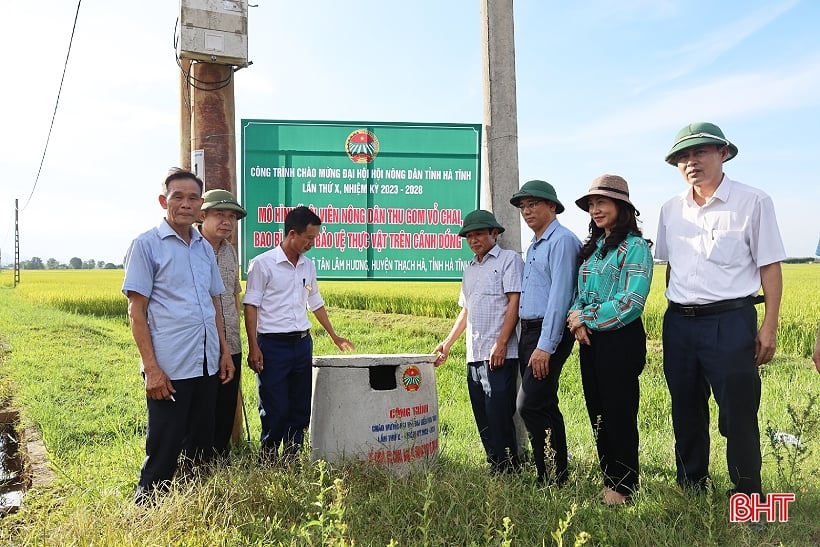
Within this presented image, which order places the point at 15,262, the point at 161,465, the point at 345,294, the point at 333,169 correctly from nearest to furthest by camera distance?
1. the point at 161,465
2. the point at 333,169
3. the point at 345,294
4. the point at 15,262

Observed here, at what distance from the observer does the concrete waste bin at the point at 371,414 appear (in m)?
3.35

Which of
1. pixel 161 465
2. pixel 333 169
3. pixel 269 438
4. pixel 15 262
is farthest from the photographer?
pixel 15 262

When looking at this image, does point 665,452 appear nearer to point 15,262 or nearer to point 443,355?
point 443,355

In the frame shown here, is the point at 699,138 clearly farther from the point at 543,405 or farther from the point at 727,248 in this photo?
the point at 543,405

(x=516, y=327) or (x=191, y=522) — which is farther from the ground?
(x=516, y=327)

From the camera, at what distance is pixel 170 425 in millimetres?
3037

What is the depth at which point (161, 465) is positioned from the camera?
3.07 meters

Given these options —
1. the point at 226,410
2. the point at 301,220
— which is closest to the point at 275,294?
the point at 301,220

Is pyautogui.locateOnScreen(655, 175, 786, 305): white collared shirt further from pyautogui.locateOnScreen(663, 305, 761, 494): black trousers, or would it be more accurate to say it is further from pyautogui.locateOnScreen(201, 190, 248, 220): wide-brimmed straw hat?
pyautogui.locateOnScreen(201, 190, 248, 220): wide-brimmed straw hat

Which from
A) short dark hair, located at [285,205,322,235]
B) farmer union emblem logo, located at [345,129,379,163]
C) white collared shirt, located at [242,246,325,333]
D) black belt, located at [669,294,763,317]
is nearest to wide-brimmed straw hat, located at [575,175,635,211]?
black belt, located at [669,294,763,317]

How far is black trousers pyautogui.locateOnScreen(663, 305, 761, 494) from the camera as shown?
289 centimetres

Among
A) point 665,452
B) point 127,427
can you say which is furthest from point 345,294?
point 665,452

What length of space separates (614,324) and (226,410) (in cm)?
219

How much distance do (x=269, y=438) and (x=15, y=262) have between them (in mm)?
41612
